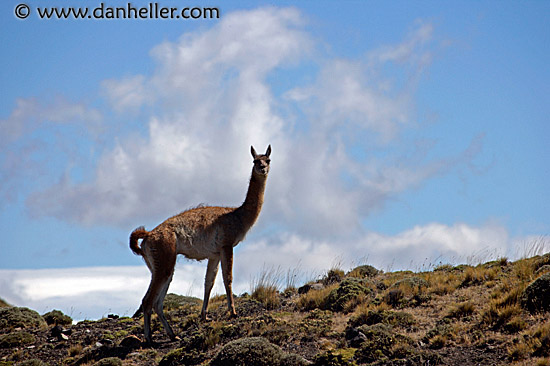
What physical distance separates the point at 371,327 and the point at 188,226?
567cm

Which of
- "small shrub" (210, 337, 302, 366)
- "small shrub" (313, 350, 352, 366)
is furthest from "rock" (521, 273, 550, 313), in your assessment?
"small shrub" (210, 337, 302, 366)

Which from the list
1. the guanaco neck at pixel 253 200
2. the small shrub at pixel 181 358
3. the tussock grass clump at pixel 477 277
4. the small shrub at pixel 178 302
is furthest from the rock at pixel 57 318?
the tussock grass clump at pixel 477 277

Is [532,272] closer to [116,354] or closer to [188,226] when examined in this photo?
[188,226]

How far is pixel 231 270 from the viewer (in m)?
16.0

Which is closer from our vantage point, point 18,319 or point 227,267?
point 227,267

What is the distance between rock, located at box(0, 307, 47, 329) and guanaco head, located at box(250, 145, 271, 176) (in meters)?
9.26

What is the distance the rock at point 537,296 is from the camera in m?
14.1

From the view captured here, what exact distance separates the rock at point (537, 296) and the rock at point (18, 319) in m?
15.1

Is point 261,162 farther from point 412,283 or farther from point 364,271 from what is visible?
point 364,271

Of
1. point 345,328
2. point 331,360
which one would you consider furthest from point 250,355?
point 345,328

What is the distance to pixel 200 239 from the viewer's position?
15914 millimetres

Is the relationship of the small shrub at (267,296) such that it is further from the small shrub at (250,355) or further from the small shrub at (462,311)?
the small shrub at (462,311)

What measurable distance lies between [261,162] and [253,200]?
125 centimetres

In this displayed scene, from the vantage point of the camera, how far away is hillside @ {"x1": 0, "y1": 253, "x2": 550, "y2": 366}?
1288 cm
